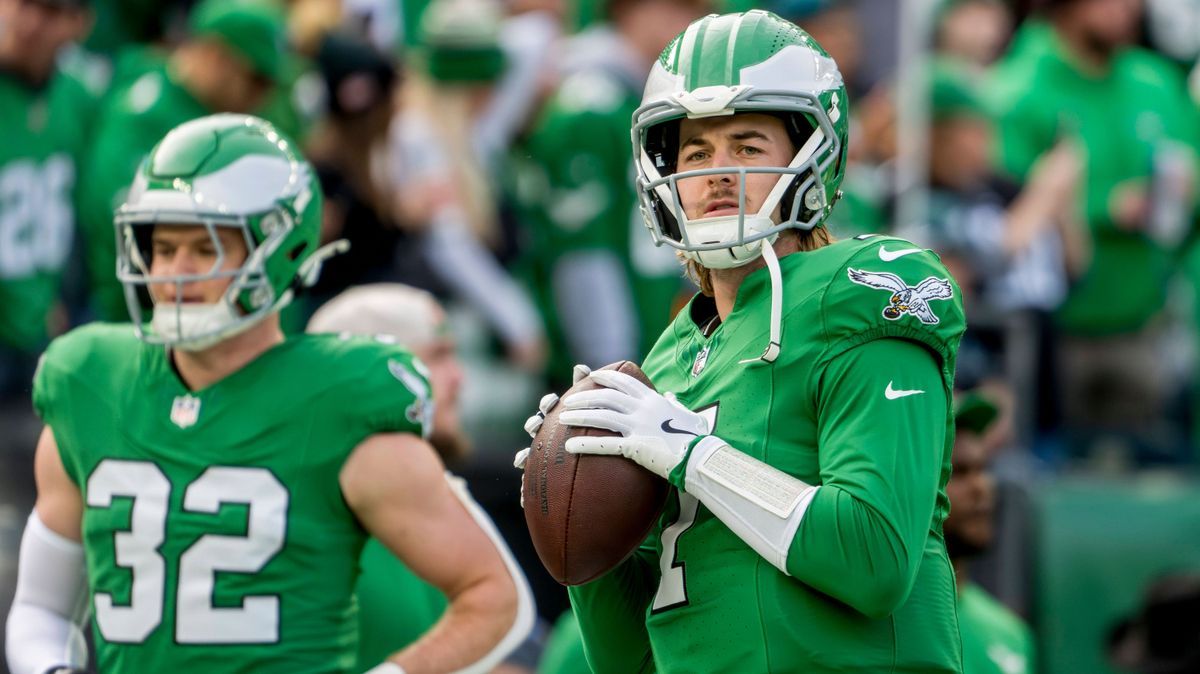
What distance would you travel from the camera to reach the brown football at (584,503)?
2750 mm

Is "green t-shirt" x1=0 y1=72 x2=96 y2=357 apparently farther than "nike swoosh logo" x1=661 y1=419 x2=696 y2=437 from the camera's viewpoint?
Yes

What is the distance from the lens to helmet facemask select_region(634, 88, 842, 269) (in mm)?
2854

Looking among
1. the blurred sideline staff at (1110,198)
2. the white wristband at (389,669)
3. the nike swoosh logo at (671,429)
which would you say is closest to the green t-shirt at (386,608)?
the white wristband at (389,669)

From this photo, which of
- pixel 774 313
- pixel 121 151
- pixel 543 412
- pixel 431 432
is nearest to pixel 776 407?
pixel 774 313

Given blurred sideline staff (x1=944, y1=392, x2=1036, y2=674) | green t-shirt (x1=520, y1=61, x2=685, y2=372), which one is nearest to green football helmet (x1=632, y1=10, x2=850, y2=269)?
blurred sideline staff (x1=944, y1=392, x2=1036, y2=674)

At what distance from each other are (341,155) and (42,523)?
2.93m

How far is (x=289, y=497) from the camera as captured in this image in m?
3.50

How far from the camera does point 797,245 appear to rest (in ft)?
9.81

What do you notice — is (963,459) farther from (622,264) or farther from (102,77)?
(102,77)

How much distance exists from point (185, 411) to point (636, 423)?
1.18 meters

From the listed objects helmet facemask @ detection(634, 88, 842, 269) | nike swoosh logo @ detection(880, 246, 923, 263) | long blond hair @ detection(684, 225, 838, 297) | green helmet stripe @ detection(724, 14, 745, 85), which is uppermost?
green helmet stripe @ detection(724, 14, 745, 85)

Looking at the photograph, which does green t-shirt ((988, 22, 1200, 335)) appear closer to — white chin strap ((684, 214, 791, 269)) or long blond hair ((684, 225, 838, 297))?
long blond hair ((684, 225, 838, 297))

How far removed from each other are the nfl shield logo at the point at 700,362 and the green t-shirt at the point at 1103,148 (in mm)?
5268

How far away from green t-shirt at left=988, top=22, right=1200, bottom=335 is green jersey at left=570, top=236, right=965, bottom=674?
5354mm
